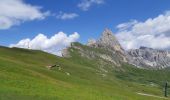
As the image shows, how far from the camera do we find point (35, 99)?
163 ft

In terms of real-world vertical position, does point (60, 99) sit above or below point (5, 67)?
below

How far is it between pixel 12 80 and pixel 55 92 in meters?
7.52

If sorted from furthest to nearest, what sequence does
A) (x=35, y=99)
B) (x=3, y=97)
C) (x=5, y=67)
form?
(x=5, y=67) → (x=35, y=99) → (x=3, y=97)

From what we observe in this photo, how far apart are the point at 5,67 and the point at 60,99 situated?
28.6 metres

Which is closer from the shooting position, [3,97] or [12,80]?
[3,97]

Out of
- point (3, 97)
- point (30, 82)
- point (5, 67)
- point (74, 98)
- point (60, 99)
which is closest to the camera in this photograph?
point (3, 97)

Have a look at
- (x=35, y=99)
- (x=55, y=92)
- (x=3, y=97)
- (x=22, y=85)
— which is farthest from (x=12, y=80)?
(x=3, y=97)

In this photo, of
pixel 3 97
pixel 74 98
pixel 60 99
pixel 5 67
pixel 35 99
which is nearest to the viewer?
pixel 3 97

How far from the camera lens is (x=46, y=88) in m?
62.2

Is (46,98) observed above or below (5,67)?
below

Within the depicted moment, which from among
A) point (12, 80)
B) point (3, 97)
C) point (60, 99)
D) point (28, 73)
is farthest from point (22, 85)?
point (28, 73)

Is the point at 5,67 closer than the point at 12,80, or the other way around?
the point at 12,80

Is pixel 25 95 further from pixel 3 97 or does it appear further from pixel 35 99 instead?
Answer: pixel 3 97

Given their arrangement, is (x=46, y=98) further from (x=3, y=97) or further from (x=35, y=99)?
(x=3, y=97)
